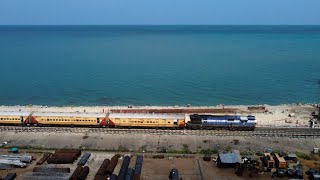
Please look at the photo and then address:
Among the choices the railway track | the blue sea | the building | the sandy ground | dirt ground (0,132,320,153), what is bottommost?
the building

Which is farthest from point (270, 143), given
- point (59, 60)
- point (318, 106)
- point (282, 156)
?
point (59, 60)

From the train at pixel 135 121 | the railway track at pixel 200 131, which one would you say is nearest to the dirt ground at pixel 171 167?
the railway track at pixel 200 131

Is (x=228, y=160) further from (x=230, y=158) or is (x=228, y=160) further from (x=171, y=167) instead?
(x=171, y=167)

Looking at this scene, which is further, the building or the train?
the train

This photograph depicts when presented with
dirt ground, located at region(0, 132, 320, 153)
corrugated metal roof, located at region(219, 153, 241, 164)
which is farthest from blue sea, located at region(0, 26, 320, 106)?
corrugated metal roof, located at region(219, 153, 241, 164)

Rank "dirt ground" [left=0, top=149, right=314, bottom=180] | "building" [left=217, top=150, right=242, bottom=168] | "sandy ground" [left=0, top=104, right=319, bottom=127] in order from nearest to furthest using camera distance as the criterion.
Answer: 1. "dirt ground" [left=0, top=149, right=314, bottom=180]
2. "building" [left=217, top=150, right=242, bottom=168]
3. "sandy ground" [left=0, top=104, right=319, bottom=127]

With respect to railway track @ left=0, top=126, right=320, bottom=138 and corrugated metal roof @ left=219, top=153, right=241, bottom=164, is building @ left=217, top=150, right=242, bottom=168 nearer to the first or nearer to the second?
corrugated metal roof @ left=219, top=153, right=241, bottom=164

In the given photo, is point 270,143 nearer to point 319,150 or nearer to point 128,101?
point 319,150
